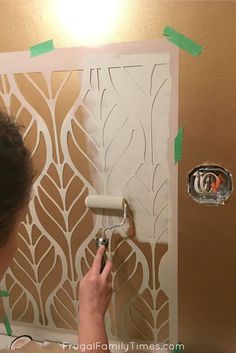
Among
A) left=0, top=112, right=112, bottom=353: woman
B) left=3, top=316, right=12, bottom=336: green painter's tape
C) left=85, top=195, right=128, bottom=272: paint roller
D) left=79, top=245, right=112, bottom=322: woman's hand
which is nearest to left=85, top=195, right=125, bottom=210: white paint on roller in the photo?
left=85, top=195, right=128, bottom=272: paint roller

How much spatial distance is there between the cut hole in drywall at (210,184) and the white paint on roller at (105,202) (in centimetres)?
15

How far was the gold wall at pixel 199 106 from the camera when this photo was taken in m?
0.66

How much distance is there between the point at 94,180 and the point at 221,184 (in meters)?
0.27

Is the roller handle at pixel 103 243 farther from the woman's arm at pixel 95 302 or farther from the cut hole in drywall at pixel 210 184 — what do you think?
the cut hole in drywall at pixel 210 184

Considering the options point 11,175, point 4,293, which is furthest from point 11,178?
point 4,293

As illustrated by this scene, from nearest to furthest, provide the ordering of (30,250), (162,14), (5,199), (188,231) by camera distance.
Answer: (5,199) → (162,14) → (188,231) → (30,250)

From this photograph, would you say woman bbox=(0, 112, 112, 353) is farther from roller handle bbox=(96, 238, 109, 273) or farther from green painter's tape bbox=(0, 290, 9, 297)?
green painter's tape bbox=(0, 290, 9, 297)

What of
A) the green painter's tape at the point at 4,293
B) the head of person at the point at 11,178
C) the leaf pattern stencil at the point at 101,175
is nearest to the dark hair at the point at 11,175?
the head of person at the point at 11,178

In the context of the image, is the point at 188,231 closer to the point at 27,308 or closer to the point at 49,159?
the point at 49,159

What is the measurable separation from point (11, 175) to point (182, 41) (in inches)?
16.6

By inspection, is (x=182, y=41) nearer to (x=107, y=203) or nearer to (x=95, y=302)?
(x=107, y=203)

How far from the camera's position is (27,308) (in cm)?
98

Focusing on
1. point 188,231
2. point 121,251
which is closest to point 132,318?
point 121,251

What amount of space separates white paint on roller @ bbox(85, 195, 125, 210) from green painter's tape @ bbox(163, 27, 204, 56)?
335 millimetres
